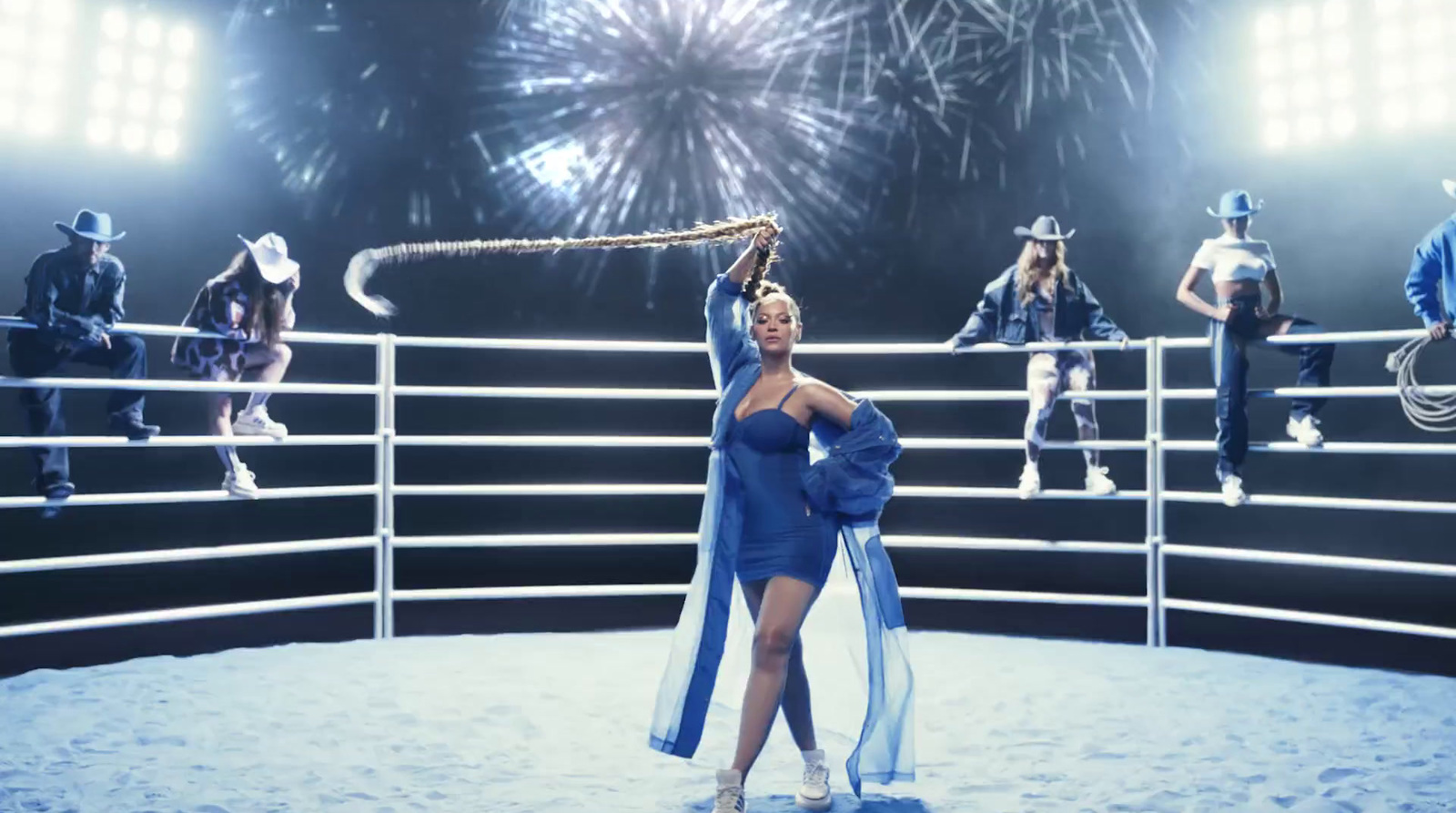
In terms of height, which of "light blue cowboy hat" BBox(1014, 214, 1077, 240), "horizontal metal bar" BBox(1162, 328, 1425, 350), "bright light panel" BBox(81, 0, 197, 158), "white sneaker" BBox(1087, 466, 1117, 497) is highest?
"bright light panel" BBox(81, 0, 197, 158)

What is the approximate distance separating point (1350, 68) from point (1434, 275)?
101 inches

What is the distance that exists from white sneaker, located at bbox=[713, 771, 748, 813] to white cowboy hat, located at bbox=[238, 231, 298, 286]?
3154 millimetres

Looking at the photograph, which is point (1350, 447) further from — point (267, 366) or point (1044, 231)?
point (267, 366)

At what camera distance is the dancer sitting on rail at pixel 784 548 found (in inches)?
111

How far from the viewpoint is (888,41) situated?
26.0ft

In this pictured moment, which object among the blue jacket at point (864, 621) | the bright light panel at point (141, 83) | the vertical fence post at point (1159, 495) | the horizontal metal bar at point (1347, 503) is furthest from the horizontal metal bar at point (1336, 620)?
the bright light panel at point (141, 83)

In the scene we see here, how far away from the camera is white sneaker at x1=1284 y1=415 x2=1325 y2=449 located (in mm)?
4672

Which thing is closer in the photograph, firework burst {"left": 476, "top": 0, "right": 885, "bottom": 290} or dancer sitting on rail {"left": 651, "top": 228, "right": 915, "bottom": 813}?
dancer sitting on rail {"left": 651, "top": 228, "right": 915, "bottom": 813}

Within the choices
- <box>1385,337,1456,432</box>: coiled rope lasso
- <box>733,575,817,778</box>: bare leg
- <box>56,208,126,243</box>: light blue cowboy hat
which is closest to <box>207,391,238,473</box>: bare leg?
<box>56,208,126,243</box>: light blue cowboy hat

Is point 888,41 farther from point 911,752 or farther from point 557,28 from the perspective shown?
point 911,752

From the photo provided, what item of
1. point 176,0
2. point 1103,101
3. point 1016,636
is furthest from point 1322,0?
point 176,0

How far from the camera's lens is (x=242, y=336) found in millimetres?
4824

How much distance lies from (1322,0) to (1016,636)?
3.88 metres

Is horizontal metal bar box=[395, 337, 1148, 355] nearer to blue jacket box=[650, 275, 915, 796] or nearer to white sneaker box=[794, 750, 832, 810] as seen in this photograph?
blue jacket box=[650, 275, 915, 796]
